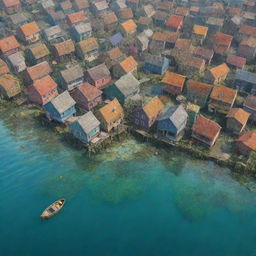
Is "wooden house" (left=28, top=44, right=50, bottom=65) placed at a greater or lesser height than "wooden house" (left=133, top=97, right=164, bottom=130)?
greater

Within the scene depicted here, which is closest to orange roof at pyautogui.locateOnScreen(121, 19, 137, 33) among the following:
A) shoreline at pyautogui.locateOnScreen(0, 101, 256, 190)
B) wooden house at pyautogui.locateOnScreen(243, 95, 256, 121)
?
shoreline at pyautogui.locateOnScreen(0, 101, 256, 190)

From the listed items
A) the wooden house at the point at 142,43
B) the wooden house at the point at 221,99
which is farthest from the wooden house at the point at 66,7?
the wooden house at the point at 221,99

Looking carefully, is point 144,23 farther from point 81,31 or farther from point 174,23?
point 81,31

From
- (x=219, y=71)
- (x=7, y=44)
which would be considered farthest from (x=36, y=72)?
(x=219, y=71)

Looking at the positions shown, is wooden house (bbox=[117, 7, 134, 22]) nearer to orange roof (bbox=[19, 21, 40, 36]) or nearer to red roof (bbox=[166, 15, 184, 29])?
red roof (bbox=[166, 15, 184, 29])

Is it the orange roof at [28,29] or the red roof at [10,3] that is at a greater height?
the red roof at [10,3]

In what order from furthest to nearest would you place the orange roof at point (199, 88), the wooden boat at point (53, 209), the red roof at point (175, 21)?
the red roof at point (175, 21) → the orange roof at point (199, 88) → the wooden boat at point (53, 209)

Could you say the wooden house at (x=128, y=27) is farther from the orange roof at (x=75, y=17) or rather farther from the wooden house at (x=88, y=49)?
the orange roof at (x=75, y=17)
